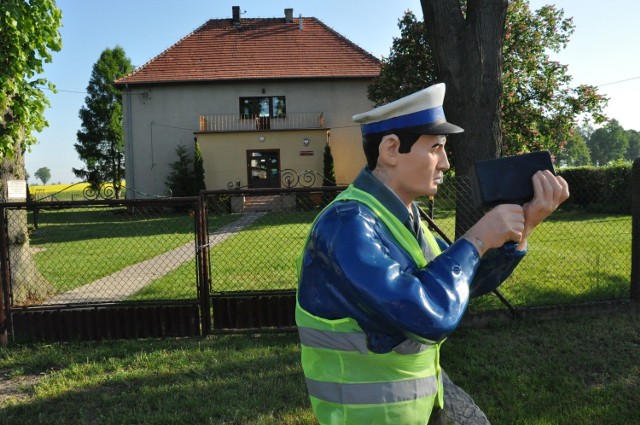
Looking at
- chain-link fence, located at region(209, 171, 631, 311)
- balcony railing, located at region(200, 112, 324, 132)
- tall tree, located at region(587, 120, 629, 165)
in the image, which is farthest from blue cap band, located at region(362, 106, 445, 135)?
tall tree, located at region(587, 120, 629, 165)

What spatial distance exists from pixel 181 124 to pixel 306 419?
79.1 ft

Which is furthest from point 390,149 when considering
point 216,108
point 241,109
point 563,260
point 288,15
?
point 288,15

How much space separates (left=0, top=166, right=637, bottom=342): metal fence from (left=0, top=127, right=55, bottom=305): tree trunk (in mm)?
16

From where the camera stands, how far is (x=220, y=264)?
993 centimetres

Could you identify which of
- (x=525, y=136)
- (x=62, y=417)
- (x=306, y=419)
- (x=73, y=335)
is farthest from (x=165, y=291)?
(x=525, y=136)

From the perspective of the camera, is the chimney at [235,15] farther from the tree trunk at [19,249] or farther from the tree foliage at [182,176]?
the tree trunk at [19,249]

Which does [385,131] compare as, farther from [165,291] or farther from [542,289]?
[165,291]

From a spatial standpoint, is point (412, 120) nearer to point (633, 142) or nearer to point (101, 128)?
point (101, 128)

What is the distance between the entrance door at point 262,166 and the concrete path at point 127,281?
41.0ft

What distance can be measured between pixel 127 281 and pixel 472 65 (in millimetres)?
6848

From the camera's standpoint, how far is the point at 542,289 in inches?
283

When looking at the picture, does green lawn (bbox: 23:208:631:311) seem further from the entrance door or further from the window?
the window

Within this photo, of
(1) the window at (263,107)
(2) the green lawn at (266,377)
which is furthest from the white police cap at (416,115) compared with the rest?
(1) the window at (263,107)

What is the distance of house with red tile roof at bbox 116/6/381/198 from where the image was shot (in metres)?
24.8
